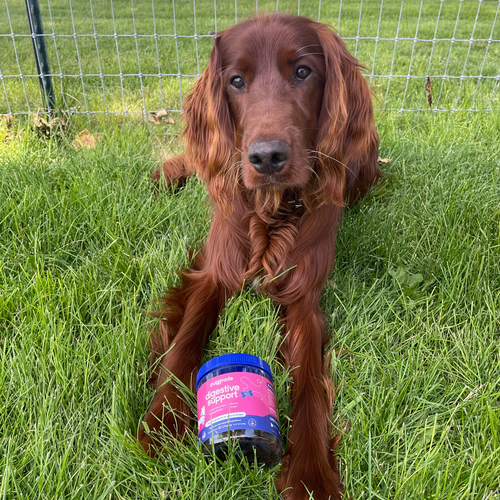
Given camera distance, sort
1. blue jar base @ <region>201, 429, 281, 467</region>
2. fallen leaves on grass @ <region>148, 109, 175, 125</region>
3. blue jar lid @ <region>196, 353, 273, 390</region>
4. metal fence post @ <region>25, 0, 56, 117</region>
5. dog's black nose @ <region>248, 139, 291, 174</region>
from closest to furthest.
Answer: blue jar base @ <region>201, 429, 281, 467</region> < blue jar lid @ <region>196, 353, 273, 390</region> < dog's black nose @ <region>248, 139, 291, 174</region> < metal fence post @ <region>25, 0, 56, 117</region> < fallen leaves on grass @ <region>148, 109, 175, 125</region>

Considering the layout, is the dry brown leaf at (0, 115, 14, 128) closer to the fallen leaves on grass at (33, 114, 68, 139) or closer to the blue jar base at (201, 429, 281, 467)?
the fallen leaves on grass at (33, 114, 68, 139)

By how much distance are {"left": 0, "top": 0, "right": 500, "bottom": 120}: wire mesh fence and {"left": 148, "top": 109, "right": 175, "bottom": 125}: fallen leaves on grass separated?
0.10 meters

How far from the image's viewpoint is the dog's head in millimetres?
1653

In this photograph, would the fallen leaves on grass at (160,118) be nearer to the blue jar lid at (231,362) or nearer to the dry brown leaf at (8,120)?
the dry brown leaf at (8,120)

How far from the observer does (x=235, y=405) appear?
1284 mm

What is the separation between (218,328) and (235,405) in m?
0.57

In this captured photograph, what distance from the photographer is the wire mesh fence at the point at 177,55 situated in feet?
11.4

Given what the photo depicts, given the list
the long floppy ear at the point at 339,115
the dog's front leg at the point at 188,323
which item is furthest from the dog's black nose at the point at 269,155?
the dog's front leg at the point at 188,323

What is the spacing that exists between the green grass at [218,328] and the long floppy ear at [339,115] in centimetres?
47

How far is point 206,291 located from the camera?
192 cm

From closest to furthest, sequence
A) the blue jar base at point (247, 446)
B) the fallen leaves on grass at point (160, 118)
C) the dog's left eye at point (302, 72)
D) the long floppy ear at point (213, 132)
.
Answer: the blue jar base at point (247, 446) < the dog's left eye at point (302, 72) < the long floppy ear at point (213, 132) < the fallen leaves on grass at point (160, 118)

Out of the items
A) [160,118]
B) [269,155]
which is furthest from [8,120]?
[269,155]

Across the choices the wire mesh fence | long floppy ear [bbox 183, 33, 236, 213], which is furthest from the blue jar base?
the wire mesh fence

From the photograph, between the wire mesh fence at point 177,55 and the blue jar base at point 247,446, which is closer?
the blue jar base at point 247,446
